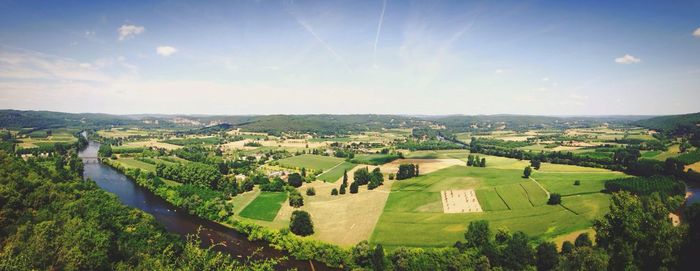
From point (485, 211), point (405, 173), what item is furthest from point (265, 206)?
point (485, 211)

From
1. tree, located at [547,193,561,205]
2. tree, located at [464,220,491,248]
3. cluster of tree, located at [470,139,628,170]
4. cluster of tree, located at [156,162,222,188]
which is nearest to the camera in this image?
tree, located at [464,220,491,248]

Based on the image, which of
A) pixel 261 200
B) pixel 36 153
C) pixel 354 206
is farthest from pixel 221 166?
pixel 36 153

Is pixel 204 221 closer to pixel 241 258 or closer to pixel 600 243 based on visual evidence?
pixel 241 258

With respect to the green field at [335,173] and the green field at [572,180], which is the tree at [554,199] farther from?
the green field at [335,173]

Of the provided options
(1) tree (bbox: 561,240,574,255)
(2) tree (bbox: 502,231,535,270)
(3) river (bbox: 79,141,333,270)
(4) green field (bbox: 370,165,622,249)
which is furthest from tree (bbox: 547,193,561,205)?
(3) river (bbox: 79,141,333,270)

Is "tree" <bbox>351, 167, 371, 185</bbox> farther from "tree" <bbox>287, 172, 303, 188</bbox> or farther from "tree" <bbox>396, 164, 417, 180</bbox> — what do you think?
"tree" <bbox>287, 172, 303, 188</bbox>

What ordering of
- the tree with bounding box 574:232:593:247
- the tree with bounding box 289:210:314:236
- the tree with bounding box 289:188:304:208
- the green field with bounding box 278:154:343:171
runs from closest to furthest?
1. the tree with bounding box 574:232:593:247
2. the tree with bounding box 289:210:314:236
3. the tree with bounding box 289:188:304:208
4. the green field with bounding box 278:154:343:171
